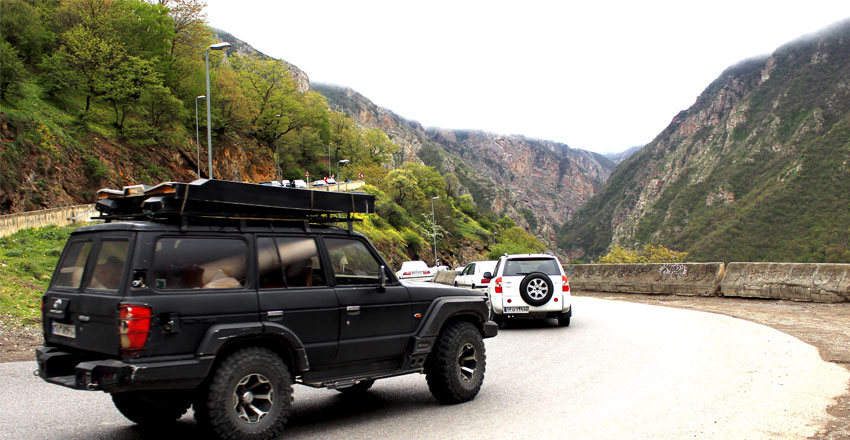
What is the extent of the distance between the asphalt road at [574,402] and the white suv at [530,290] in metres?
3.00

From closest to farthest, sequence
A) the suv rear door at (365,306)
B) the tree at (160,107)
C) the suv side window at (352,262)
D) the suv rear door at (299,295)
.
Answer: the suv rear door at (299,295)
the suv rear door at (365,306)
the suv side window at (352,262)
the tree at (160,107)

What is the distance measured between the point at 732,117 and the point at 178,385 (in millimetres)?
186935

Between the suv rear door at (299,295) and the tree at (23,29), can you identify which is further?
the tree at (23,29)

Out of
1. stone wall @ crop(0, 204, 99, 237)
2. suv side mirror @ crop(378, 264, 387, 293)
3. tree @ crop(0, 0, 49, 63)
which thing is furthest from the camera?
tree @ crop(0, 0, 49, 63)

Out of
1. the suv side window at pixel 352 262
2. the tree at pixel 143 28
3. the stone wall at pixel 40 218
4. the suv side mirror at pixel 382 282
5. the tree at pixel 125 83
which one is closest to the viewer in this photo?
the suv side window at pixel 352 262

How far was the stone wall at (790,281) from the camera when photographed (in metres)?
16.1

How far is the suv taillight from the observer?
4.79m

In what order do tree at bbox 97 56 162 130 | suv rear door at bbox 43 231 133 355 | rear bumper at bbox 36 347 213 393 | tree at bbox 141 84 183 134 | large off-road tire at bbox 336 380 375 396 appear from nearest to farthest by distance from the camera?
rear bumper at bbox 36 347 213 393, suv rear door at bbox 43 231 133 355, large off-road tire at bbox 336 380 375 396, tree at bbox 97 56 162 130, tree at bbox 141 84 183 134

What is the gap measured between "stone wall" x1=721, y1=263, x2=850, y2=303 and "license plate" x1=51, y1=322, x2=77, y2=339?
1737cm

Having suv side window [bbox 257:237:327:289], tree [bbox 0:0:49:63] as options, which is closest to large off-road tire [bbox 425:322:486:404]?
suv side window [bbox 257:237:327:289]

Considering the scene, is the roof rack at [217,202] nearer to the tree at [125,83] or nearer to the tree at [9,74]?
the tree at [9,74]

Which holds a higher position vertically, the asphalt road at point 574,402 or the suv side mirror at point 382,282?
the suv side mirror at point 382,282

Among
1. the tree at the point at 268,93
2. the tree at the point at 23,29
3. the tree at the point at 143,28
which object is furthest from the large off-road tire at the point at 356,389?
the tree at the point at 268,93

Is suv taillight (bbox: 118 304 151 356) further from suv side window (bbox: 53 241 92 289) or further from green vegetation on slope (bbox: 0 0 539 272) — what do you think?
green vegetation on slope (bbox: 0 0 539 272)
